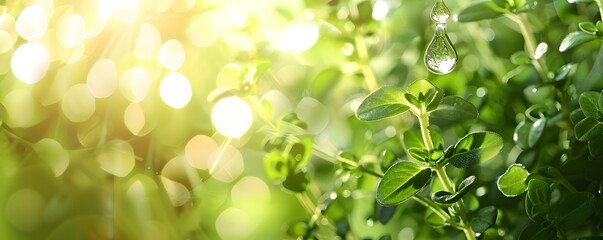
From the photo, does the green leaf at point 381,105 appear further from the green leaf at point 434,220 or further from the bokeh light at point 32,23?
the bokeh light at point 32,23

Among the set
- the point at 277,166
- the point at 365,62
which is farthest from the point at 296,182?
the point at 365,62

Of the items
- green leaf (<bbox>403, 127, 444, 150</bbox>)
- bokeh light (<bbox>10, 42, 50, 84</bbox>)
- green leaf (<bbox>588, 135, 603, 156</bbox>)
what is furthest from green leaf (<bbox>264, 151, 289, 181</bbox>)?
bokeh light (<bbox>10, 42, 50, 84</bbox>)

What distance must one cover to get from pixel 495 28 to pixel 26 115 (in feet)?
1.51

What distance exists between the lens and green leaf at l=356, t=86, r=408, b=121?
414mm

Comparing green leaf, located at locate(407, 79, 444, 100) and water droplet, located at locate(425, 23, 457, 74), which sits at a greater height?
water droplet, located at locate(425, 23, 457, 74)

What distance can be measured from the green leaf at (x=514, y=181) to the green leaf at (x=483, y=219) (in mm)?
25

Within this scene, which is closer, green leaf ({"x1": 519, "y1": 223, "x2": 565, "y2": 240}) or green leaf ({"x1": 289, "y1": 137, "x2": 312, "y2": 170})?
green leaf ({"x1": 519, "y1": 223, "x2": 565, "y2": 240})

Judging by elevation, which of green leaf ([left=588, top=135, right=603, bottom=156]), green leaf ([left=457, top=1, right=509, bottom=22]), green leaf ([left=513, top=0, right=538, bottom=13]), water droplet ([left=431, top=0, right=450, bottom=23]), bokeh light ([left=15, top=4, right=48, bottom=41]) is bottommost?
bokeh light ([left=15, top=4, right=48, bottom=41])

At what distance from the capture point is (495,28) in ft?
2.36

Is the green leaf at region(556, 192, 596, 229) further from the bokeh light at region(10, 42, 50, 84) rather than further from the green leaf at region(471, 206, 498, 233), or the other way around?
the bokeh light at region(10, 42, 50, 84)

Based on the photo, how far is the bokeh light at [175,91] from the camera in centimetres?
72

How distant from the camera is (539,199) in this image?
43 cm

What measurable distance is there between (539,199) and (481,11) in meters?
0.15

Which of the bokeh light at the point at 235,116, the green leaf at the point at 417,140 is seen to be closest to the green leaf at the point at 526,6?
the green leaf at the point at 417,140
